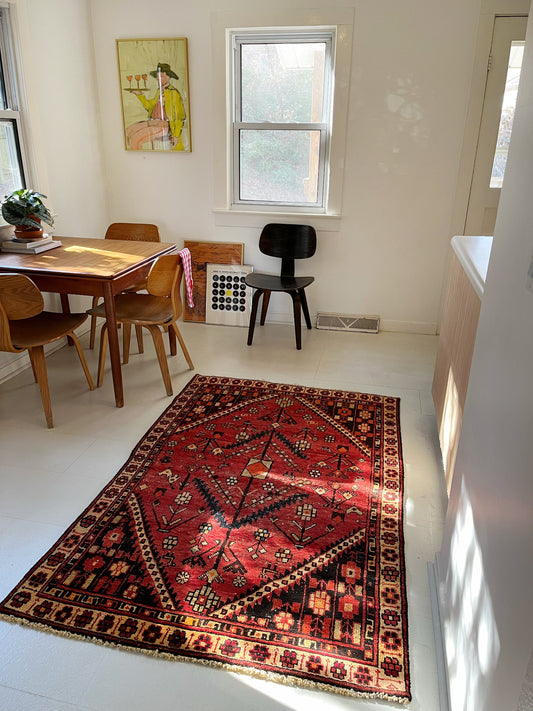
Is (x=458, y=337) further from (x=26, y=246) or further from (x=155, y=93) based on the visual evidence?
(x=155, y=93)

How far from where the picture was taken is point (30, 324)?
2906 mm

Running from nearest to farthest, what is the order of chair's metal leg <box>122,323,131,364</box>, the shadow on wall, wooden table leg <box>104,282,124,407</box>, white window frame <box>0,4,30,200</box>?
the shadow on wall < wooden table leg <box>104,282,124,407</box> < white window frame <box>0,4,30,200</box> < chair's metal leg <box>122,323,131,364</box>

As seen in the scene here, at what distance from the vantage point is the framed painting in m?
3.84

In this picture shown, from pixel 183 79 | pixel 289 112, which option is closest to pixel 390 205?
pixel 289 112

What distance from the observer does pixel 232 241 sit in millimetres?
4234

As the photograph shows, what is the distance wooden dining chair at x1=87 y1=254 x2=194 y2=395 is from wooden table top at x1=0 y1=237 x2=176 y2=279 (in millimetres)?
167

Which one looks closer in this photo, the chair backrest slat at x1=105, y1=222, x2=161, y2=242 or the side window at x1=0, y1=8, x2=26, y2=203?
the side window at x1=0, y1=8, x2=26, y2=203

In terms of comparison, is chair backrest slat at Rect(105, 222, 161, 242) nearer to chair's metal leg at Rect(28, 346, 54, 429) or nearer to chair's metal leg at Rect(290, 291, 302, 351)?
chair's metal leg at Rect(290, 291, 302, 351)

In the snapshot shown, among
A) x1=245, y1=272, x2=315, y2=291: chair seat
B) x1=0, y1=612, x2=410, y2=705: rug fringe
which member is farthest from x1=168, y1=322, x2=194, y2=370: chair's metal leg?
x1=0, y1=612, x2=410, y2=705: rug fringe

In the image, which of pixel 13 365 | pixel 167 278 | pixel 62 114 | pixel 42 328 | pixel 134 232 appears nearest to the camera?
pixel 42 328

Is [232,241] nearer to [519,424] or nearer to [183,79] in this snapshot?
[183,79]

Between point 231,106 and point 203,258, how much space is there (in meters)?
1.15

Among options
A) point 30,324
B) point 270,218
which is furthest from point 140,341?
point 270,218

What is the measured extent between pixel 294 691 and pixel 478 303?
4.48 ft
